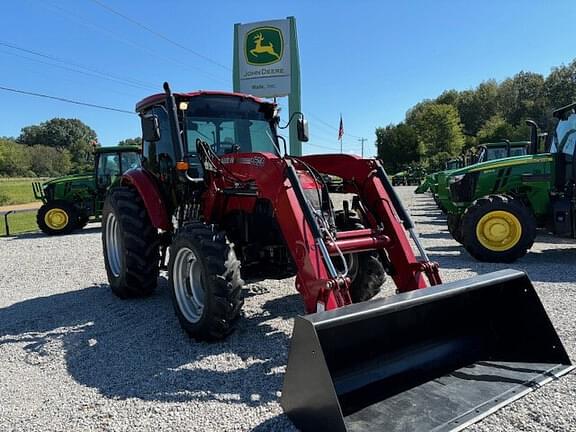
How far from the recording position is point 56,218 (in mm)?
13227

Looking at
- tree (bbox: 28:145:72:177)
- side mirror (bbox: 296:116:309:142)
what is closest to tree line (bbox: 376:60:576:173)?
side mirror (bbox: 296:116:309:142)

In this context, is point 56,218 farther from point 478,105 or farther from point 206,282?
point 478,105

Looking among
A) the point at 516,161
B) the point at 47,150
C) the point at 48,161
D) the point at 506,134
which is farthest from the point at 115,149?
the point at 47,150

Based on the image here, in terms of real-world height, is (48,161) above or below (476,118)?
below

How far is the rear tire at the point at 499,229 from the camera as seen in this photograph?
6988mm

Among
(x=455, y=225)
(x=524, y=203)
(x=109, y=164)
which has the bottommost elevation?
(x=455, y=225)

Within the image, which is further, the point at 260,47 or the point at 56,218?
the point at 260,47

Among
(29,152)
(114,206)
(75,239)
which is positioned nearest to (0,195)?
(75,239)

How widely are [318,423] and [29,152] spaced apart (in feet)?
274

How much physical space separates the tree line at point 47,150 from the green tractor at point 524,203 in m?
47.5

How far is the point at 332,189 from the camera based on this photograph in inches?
177

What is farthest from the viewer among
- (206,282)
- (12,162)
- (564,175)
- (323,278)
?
(12,162)

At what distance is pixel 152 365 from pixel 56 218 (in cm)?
1135

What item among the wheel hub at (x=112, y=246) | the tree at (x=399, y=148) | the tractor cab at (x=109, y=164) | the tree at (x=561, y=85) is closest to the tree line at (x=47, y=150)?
the tree at (x=399, y=148)
